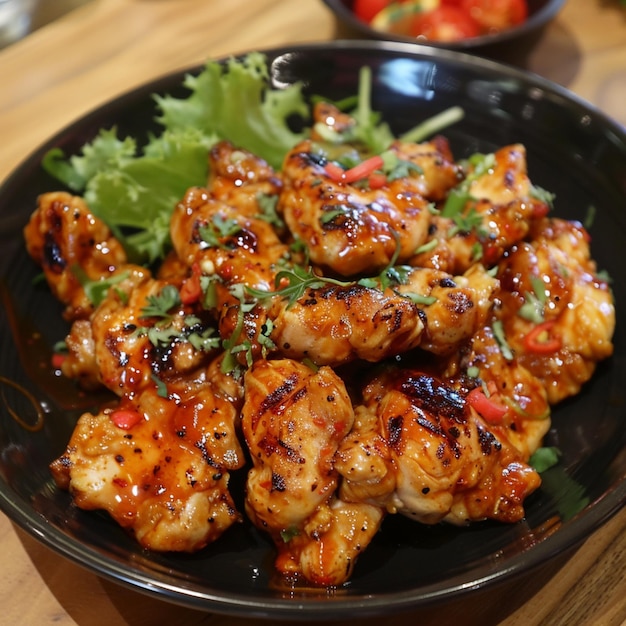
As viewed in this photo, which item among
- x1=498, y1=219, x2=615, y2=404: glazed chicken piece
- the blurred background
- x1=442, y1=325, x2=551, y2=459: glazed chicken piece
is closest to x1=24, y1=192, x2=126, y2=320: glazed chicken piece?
x1=442, y1=325, x2=551, y2=459: glazed chicken piece

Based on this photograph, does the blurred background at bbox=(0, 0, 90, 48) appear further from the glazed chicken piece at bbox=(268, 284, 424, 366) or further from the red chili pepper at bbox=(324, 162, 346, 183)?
the glazed chicken piece at bbox=(268, 284, 424, 366)

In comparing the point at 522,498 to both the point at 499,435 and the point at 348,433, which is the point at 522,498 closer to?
the point at 499,435

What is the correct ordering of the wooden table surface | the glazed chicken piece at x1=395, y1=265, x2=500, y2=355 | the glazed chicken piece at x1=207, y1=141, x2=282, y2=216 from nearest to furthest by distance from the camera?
the glazed chicken piece at x1=395, y1=265, x2=500, y2=355 → the glazed chicken piece at x1=207, y1=141, x2=282, y2=216 → the wooden table surface

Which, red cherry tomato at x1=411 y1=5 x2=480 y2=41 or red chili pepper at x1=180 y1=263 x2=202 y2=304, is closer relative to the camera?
red chili pepper at x1=180 y1=263 x2=202 y2=304

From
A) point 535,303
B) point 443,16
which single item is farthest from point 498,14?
point 535,303

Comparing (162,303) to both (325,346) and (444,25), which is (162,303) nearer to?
(325,346)

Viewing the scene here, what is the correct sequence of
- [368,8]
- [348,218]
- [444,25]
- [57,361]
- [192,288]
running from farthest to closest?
[368,8]
[444,25]
[57,361]
[192,288]
[348,218]

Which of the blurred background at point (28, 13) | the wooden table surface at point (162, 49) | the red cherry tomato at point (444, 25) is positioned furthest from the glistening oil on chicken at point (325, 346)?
the blurred background at point (28, 13)
